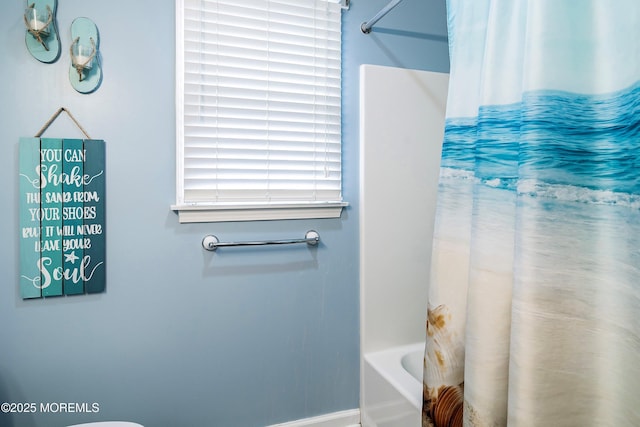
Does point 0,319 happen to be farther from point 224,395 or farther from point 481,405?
point 481,405

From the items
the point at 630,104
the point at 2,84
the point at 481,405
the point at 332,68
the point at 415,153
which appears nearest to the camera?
the point at 630,104

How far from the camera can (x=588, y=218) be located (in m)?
0.74

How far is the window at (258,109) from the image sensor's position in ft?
4.68

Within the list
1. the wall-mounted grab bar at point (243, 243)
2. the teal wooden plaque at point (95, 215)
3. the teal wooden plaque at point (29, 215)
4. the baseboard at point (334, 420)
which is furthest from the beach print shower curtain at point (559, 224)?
the teal wooden plaque at point (29, 215)

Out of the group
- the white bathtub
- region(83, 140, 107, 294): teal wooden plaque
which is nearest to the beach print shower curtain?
the white bathtub

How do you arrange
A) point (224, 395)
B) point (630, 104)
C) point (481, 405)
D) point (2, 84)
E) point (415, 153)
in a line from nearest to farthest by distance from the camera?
point (630, 104), point (481, 405), point (2, 84), point (224, 395), point (415, 153)

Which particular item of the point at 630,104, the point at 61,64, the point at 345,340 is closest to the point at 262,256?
the point at 345,340

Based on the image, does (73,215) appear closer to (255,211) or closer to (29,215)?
(29,215)

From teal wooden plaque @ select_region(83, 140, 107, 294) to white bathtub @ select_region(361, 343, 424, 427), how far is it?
3.87ft

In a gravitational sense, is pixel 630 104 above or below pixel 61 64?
below

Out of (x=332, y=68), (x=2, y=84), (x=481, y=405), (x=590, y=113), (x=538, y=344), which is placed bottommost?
(x=481, y=405)

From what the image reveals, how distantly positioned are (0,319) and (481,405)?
153 centimetres

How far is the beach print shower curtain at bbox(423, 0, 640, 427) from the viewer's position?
70cm

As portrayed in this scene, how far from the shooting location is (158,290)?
141 cm
